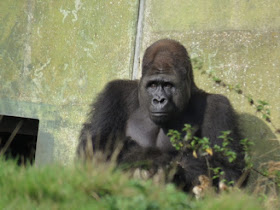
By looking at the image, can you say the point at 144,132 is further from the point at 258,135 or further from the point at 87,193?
the point at 87,193

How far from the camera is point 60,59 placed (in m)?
6.69

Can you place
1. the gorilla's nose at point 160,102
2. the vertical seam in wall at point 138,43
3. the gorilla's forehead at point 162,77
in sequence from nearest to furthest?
the gorilla's nose at point 160,102
the gorilla's forehead at point 162,77
the vertical seam in wall at point 138,43

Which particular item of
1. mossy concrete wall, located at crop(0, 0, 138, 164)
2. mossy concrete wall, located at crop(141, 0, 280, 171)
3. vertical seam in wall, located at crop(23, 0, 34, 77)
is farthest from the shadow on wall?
vertical seam in wall, located at crop(23, 0, 34, 77)

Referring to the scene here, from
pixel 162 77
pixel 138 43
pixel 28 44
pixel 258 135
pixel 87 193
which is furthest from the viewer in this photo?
pixel 28 44

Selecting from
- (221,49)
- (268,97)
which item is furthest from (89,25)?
(268,97)

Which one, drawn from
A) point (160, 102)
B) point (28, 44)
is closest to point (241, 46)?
point (160, 102)

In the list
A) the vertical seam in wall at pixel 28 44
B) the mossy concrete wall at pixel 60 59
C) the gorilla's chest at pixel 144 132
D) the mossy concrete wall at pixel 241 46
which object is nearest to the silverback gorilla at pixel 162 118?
the gorilla's chest at pixel 144 132

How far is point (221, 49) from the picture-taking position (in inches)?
224

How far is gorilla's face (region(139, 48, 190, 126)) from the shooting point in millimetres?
4867

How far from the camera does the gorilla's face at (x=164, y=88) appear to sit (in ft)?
16.0

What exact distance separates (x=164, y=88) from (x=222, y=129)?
0.68m

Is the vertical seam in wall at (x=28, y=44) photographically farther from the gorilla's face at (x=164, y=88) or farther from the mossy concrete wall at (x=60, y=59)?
the gorilla's face at (x=164, y=88)

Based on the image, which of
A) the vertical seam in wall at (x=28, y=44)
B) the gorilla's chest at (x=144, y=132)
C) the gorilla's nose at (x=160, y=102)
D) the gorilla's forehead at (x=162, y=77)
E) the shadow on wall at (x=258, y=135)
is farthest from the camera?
the vertical seam in wall at (x=28, y=44)

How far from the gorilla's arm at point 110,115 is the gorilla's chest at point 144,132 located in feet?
0.26
